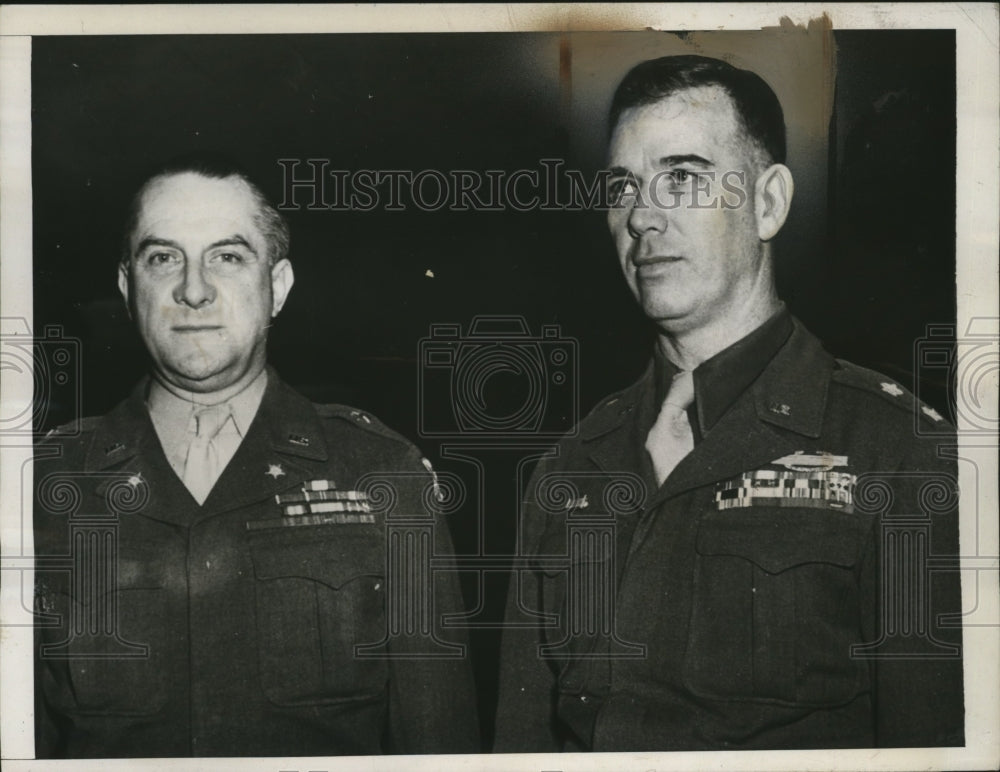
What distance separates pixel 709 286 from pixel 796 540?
807 millimetres

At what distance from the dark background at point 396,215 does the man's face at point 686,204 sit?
0.09 meters

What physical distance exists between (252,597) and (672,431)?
1366 millimetres

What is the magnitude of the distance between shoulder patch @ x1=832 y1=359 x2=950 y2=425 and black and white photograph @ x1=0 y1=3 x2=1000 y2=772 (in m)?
0.01

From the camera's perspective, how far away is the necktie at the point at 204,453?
3.33m

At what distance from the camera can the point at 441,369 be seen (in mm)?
3373

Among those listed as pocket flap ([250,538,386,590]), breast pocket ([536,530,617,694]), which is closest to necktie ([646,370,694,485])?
breast pocket ([536,530,617,694])

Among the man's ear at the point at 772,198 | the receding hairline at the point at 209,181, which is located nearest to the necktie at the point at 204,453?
the receding hairline at the point at 209,181

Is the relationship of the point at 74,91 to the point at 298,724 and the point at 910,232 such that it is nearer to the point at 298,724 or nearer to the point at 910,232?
the point at 298,724

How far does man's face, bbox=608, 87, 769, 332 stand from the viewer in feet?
11.0

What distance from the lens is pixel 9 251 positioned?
3383 millimetres

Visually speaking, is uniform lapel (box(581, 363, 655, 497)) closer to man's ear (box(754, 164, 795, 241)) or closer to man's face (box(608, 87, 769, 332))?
man's face (box(608, 87, 769, 332))

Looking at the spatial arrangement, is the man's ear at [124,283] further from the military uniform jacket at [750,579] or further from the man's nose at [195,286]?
the military uniform jacket at [750,579]

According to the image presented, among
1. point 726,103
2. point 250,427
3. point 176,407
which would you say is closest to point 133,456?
point 176,407

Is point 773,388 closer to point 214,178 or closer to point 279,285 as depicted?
point 279,285
